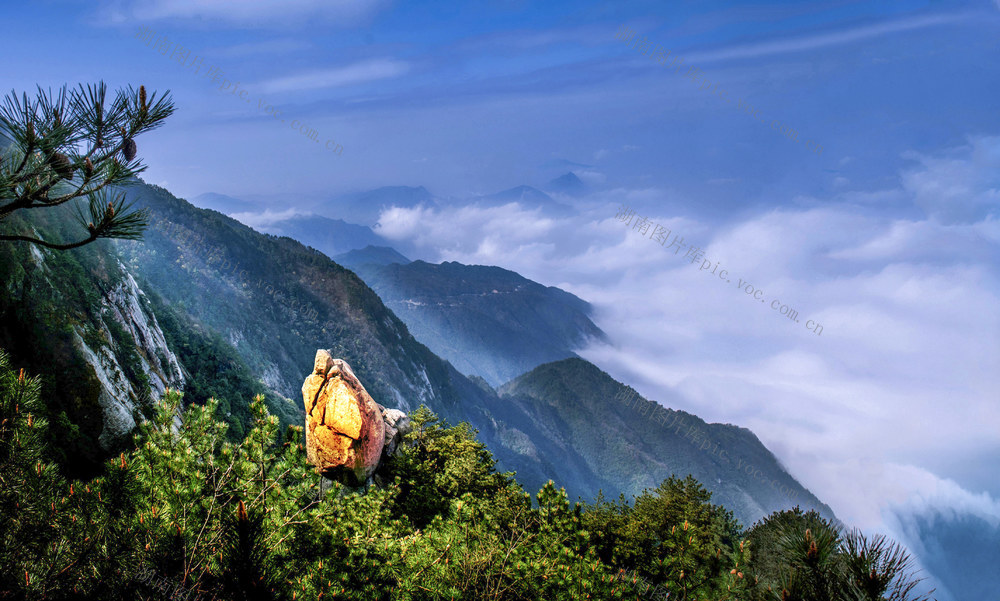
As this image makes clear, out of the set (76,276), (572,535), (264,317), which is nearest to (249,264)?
(264,317)

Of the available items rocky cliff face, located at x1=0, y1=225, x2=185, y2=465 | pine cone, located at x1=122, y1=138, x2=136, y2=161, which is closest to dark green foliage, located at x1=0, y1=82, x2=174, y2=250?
pine cone, located at x1=122, y1=138, x2=136, y2=161

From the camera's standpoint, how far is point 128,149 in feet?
18.7

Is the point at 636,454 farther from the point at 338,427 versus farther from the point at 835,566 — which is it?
the point at 835,566

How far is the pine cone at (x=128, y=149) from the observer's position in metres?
5.68

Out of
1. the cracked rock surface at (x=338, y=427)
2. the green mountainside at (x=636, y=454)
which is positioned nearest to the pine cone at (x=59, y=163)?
the cracked rock surface at (x=338, y=427)

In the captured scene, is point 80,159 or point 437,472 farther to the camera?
point 437,472

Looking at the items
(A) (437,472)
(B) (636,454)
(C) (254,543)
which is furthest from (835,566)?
(B) (636,454)

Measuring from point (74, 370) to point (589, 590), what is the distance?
19.2 metres

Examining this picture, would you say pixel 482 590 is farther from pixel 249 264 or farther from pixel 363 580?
pixel 249 264

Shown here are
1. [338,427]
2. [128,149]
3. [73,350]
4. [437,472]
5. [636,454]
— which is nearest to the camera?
[128,149]

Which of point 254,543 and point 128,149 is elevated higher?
point 128,149

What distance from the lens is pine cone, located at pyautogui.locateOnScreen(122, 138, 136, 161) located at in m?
5.68

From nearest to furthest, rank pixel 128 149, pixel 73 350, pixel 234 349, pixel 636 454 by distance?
pixel 128 149, pixel 73 350, pixel 234 349, pixel 636 454

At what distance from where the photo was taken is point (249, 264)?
104 metres
